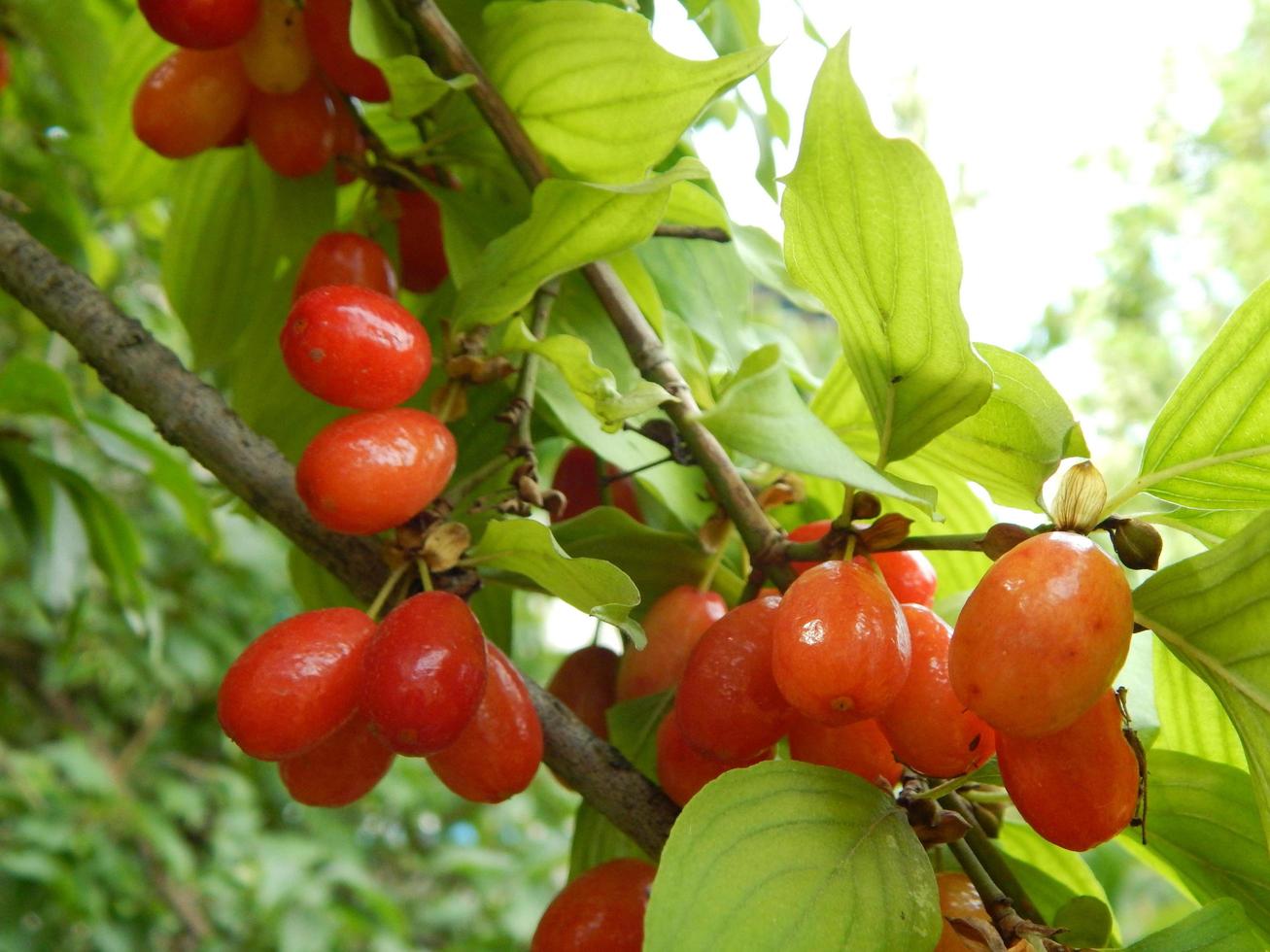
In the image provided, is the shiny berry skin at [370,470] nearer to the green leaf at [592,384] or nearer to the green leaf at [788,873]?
the green leaf at [592,384]

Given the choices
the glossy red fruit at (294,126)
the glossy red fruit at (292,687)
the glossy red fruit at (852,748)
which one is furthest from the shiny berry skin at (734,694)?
the glossy red fruit at (294,126)

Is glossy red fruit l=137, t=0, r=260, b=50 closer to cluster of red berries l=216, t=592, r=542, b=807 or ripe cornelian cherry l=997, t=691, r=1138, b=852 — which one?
cluster of red berries l=216, t=592, r=542, b=807

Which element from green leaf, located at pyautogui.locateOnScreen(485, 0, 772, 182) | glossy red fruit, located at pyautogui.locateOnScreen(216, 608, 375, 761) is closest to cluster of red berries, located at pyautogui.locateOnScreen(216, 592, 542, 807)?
glossy red fruit, located at pyautogui.locateOnScreen(216, 608, 375, 761)

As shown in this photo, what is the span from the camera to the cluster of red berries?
44 cm

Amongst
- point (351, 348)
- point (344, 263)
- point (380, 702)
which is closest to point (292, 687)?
point (380, 702)

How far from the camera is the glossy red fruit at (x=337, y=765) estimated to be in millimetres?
497

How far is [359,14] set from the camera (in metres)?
0.55

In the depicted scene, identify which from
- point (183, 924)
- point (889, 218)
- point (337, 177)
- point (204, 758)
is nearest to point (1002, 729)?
point (889, 218)

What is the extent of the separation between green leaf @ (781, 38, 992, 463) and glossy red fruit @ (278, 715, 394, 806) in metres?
0.25

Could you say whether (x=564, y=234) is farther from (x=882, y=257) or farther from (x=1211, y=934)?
(x=1211, y=934)

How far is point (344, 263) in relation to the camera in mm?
600

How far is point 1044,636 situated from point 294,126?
49 centimetres

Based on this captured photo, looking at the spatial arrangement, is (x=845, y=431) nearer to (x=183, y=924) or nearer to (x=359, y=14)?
(x=359, y=14)

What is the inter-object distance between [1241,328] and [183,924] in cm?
174
